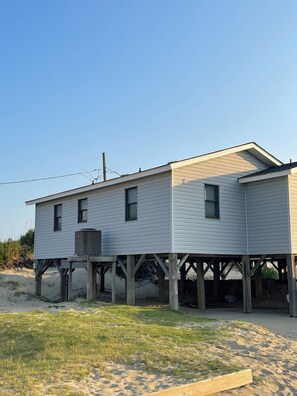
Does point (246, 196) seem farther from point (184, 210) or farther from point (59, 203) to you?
point (59, 203)

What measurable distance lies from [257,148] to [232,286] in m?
8.07

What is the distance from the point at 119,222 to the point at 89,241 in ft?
4.46

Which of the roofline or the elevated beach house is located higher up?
the roofline

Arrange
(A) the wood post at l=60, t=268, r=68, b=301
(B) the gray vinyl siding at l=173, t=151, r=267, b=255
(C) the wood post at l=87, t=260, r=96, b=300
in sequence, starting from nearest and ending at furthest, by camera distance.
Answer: (B) the gray vinyl siding at l=173, t=151, r=267, b=255 < (C) the wood post at l=87, t=260, r=96, b=300 < (A) the wood post at l=60, t=268, r=68, b=301

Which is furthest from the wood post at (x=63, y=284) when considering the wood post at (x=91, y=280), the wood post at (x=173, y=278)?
the wood post at (x=173, y=278)

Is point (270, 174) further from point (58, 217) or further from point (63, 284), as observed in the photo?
point (63, 284)

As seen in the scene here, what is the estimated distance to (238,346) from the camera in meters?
8.68

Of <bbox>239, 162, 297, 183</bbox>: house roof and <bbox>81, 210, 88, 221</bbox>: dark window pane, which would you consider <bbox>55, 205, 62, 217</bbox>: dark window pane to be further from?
<bbox>239, 162, 297, 183</bbox>: house roof

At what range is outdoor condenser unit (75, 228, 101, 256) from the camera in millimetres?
17562

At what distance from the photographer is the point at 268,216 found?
16.7m

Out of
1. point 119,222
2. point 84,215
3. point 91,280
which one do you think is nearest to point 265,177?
point 119,222

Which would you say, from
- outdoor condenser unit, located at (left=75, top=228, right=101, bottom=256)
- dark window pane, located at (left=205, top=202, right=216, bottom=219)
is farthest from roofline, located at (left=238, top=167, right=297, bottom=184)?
outdoor condenser unit, located at (left=75, top=228, right=101, bottom=256)

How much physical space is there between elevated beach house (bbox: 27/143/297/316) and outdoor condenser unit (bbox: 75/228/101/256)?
62cm

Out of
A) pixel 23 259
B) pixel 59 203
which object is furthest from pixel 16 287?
pixel 23 259
